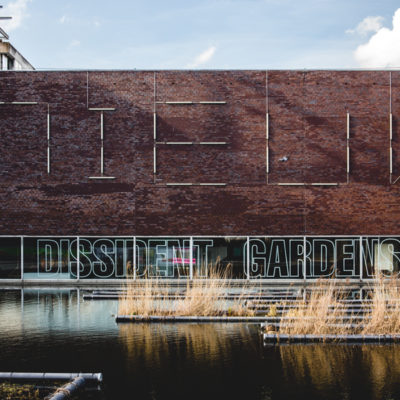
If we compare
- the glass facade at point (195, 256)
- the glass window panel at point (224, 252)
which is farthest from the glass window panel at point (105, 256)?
the glass window panel at point (224, 252)

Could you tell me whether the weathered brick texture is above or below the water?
above

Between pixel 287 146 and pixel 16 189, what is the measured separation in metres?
11.4

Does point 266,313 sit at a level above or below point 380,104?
below

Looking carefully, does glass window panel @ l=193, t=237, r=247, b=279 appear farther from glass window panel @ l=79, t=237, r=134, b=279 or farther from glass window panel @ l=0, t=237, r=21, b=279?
glass window panel @ l=0, t=237, r=21, b=279

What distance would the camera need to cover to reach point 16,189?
73.9 ft

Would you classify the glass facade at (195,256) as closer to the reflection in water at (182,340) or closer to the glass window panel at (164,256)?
the glass window panel at (164,256)

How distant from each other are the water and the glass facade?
10040 millimetres

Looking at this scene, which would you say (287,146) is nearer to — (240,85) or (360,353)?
(240,85)

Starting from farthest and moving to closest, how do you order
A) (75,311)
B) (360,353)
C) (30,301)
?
(30,301), (75,311), (360,353)

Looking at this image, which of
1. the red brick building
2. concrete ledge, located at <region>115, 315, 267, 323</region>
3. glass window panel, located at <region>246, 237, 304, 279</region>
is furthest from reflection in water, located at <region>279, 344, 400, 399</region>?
the red brick building

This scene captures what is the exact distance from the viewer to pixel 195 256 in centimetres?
2223

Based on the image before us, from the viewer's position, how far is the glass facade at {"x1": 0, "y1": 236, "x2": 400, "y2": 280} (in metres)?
22.2

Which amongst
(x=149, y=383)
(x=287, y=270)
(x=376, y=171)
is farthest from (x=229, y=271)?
(x=149, y=383)

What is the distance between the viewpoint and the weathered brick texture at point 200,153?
2234 centimetres
